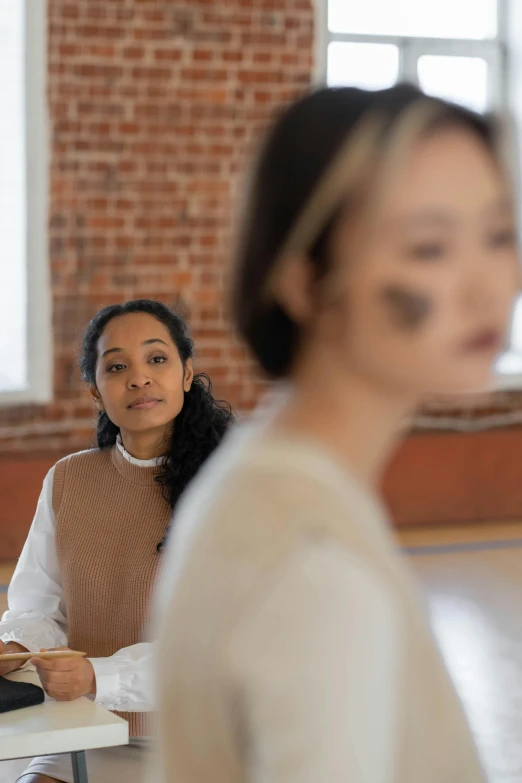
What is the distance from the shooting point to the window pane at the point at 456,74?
6.54 meters

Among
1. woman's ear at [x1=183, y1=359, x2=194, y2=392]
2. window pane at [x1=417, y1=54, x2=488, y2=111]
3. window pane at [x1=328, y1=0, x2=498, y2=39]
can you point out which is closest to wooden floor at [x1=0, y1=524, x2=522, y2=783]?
woman's ear at [x1=183, y1=359, x2=194, y2=392]

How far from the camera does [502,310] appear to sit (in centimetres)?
62

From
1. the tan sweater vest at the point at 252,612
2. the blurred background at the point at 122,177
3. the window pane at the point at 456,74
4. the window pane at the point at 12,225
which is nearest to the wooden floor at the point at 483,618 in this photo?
the blurred background at the point at 122,177

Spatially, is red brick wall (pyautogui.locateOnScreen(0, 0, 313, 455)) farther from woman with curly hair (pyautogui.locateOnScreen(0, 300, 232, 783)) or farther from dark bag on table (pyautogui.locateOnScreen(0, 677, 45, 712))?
dark bag on table (pyautogui.locateOnScreen(0, 677, 45, 712))

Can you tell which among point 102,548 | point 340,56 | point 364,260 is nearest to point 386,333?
point 364,260

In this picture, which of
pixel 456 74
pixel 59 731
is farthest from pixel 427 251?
pixel 456 74

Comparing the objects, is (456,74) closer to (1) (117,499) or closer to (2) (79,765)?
(1) (117,499)

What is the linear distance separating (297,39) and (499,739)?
3.91 metres

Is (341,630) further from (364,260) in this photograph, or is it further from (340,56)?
(340,56)

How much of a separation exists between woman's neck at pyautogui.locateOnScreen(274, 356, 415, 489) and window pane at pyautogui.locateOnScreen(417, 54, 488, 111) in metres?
6.12

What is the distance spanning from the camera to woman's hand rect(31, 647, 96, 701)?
79.3 inches

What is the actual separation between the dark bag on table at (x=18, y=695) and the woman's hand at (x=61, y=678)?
3cm

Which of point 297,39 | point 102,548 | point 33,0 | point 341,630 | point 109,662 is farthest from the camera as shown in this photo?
point 297,39

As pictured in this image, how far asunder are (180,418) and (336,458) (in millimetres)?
1902
